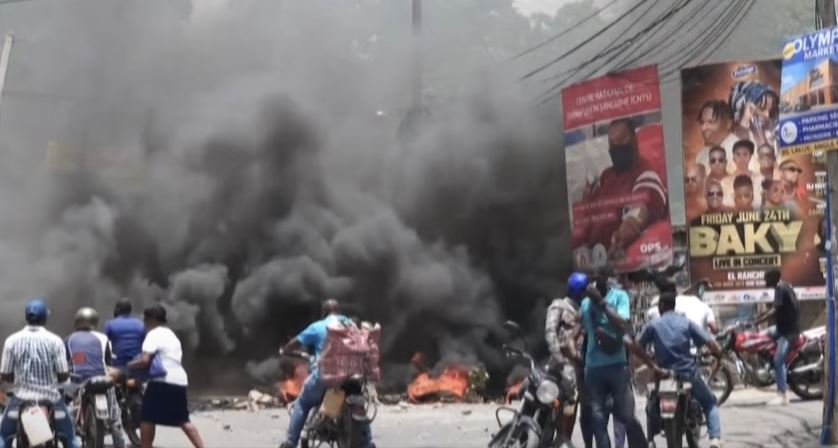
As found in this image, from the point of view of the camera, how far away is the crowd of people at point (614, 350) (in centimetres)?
808

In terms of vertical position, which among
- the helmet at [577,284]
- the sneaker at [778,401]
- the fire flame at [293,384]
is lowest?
the sneaker at [778,401]

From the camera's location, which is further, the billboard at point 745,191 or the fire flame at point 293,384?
the billboard at point 745,191

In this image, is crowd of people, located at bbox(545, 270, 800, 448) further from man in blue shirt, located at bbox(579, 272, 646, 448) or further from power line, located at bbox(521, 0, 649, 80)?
power line, located at bbox(521, 0, 649, 80)

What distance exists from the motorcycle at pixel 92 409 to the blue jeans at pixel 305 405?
186 cm

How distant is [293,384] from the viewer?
16.0 metres

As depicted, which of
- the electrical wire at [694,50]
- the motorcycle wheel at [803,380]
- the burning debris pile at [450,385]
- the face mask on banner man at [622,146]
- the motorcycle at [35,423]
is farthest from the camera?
the electrical wire at [694,50]

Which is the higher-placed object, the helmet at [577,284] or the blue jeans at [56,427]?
the helmet at [577,284]

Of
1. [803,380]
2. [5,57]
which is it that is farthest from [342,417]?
[5,57]

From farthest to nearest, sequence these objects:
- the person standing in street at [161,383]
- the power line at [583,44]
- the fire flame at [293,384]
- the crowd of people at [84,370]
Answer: the power line at [583,44] < the fire flame at [293,384] < the person standing in street at [161,383] < the crowd of people at [84,370]

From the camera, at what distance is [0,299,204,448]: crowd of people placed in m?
7.88

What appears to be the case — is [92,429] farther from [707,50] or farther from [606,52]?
[707,50]

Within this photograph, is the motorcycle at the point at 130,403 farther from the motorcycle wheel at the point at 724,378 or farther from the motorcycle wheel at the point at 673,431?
the motorcycle wheel at the point at 724,378

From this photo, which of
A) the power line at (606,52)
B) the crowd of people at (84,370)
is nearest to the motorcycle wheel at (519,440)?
the crowd of people at (84,370)

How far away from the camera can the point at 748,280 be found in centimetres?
1672
